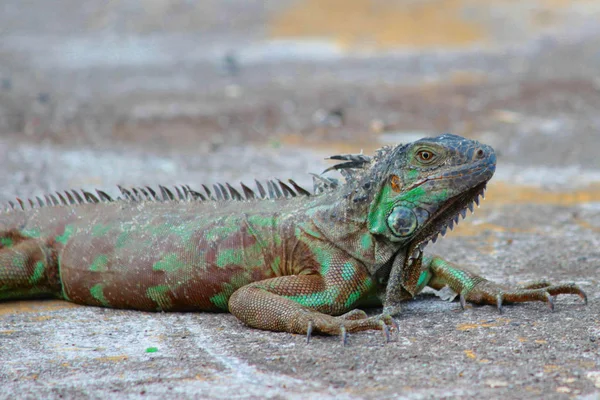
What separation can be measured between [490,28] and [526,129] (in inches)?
448

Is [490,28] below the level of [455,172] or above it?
above

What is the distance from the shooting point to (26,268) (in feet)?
19.4

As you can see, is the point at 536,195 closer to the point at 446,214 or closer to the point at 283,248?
the point at 446,214

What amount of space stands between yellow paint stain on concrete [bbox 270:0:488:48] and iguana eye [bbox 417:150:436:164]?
58.3ft

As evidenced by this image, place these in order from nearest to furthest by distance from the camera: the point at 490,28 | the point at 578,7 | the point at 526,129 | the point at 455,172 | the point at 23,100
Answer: the point at 455,172 → the point at 526,129 → the point at 23,100 → the point at 490,28 → the point at 578,7

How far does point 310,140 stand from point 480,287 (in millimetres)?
8547

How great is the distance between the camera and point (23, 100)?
15859 millimetres

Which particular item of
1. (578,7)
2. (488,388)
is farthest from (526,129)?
(578,7)

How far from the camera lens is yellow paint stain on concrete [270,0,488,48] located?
75.7 feet

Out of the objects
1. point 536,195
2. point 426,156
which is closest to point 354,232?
point 426,156

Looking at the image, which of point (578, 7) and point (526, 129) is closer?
point (526, 129)

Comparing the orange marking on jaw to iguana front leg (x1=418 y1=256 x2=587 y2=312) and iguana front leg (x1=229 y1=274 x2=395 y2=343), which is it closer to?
iguana front leg (x1=229 y1=274 x2=395 y2=343)

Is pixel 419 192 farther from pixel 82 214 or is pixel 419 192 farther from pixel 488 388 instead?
pixel 82 214

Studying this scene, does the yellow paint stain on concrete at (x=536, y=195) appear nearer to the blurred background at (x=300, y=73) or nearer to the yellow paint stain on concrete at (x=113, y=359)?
the blurred background at (x=300, y=73)
